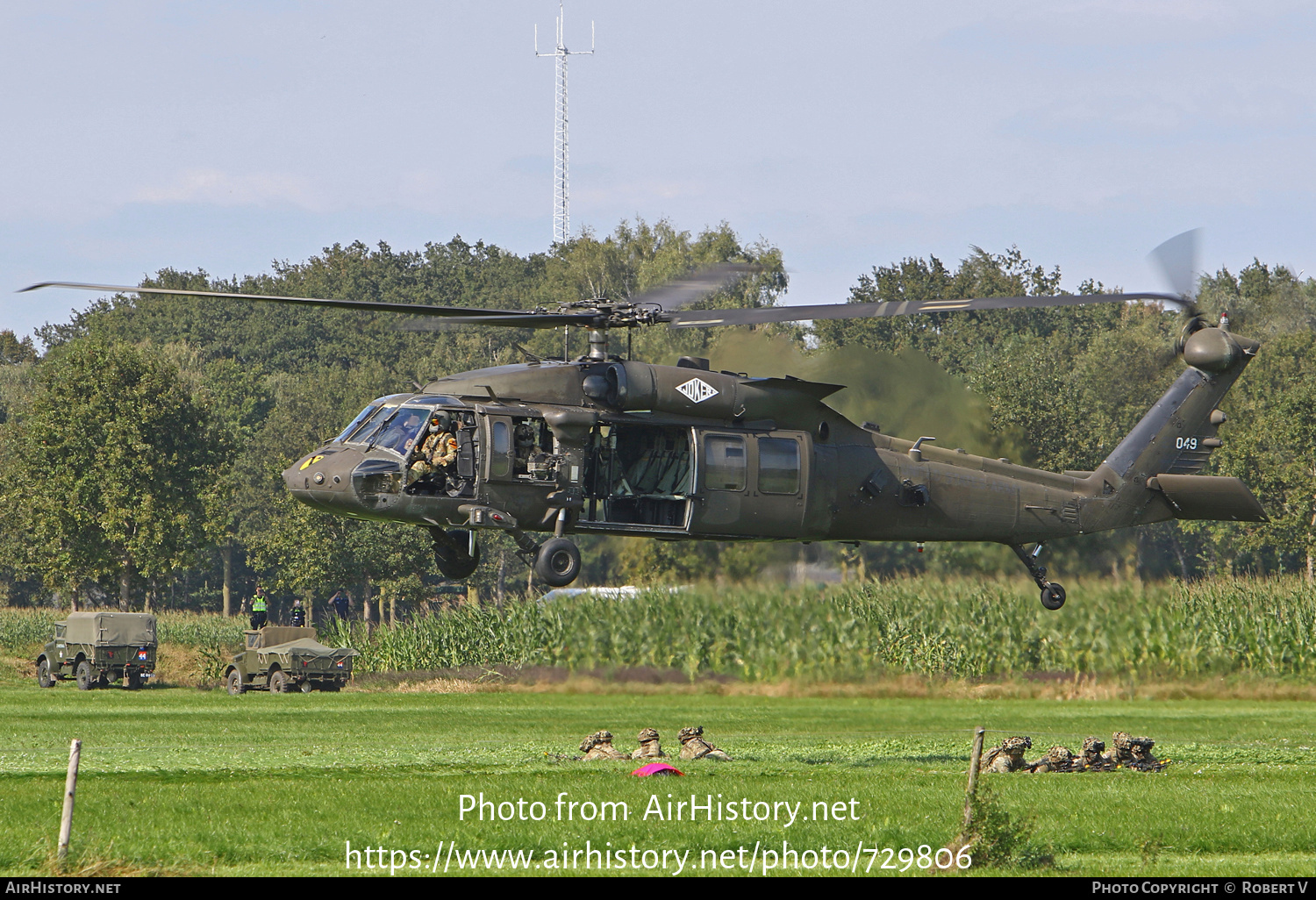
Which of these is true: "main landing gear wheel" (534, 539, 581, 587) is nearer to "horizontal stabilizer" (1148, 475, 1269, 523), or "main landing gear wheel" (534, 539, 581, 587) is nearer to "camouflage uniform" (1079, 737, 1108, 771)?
"camouflage uniform" (1079, 737, 1108, 771)

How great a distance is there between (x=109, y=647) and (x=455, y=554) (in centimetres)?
2639

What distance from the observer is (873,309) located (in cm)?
1809

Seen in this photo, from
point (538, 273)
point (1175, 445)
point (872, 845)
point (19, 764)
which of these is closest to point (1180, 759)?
point (1175, 445)

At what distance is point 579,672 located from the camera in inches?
1599

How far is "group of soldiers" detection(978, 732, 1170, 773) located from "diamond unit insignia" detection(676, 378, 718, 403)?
7398 millimetres

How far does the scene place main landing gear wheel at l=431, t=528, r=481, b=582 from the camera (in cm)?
2114

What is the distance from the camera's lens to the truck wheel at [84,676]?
43.9 m

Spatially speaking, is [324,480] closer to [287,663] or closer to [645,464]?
[645,464]

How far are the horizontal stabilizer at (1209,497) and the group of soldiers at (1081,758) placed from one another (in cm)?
385

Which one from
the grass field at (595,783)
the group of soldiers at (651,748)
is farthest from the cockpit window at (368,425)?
the group of soldiers at (651,748)

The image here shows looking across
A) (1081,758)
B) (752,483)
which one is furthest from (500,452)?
(1081,758)

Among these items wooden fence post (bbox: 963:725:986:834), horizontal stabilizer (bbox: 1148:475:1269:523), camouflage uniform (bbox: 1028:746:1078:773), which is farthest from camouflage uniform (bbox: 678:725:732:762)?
wooden fence post (bbox: 963:725:986:834)

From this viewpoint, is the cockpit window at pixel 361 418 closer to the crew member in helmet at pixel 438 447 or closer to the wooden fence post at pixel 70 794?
the crew member in helmet at pixel 438 447
